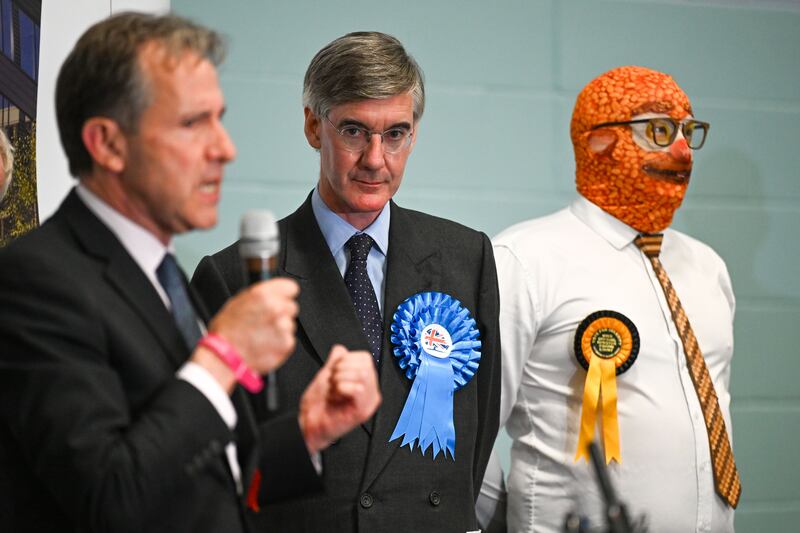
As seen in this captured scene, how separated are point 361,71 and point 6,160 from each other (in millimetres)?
943

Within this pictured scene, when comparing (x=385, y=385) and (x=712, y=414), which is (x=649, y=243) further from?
(x=385, y=385)

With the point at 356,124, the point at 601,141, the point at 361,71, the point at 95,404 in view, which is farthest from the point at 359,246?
the point at 95,404

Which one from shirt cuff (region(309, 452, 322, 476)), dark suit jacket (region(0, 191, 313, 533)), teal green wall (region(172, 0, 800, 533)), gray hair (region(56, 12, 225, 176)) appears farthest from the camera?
teal green wall (region(172, 0, 800, 533))

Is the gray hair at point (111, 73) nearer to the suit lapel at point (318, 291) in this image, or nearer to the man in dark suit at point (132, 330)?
the man in dark suit at point (132, 330)

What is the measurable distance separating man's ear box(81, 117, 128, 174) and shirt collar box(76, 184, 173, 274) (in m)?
0.05

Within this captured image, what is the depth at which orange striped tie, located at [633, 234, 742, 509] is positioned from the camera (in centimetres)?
238

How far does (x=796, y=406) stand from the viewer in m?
3.47

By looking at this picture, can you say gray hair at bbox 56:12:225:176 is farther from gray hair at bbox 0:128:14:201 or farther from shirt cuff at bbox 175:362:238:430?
gray hair at bbox 0:128:14:201

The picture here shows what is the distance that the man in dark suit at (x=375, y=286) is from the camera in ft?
6.45

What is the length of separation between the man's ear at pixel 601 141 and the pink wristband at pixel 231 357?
1.53 m

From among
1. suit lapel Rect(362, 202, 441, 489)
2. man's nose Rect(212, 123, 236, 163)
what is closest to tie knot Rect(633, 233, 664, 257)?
suit lapel Rect(362, 202, 441, 489)

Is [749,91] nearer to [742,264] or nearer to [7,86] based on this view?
[742,264]

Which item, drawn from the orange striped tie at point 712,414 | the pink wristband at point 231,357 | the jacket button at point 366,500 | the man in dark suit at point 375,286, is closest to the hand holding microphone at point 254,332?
the pink wristband at point 231,357

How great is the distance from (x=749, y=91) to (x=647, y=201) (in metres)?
1.23
